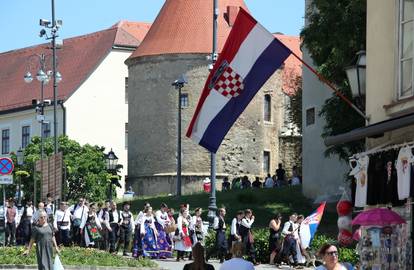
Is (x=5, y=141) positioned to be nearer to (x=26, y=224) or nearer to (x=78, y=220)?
(x=26, y=224)

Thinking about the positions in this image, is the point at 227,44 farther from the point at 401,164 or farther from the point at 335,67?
the point at 335,67

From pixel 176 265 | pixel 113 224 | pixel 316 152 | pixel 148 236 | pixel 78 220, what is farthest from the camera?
pixel 316 152

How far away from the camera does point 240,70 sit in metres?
18.2

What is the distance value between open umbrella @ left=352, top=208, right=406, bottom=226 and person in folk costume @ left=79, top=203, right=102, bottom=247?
20709mm

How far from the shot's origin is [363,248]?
17.3m

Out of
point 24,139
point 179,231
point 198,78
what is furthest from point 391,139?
point 24,139

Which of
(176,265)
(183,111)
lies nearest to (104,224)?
(176,265)

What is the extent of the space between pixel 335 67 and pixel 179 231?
8680 millimetres

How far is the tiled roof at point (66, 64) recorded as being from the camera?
311 feet

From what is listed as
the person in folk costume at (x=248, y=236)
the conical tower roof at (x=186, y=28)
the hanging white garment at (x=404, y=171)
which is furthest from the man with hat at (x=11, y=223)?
the conical tower roof at (x=186, y=28)

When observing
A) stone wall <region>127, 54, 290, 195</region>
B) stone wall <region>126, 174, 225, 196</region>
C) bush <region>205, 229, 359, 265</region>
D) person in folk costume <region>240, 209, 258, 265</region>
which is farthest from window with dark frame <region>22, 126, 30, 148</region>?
person in folk costume <region>240, 209, 258, 265</region>

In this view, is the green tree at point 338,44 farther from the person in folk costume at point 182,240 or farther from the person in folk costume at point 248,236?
the person in folk costume at point 182,240

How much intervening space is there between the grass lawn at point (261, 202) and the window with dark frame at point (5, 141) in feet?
139

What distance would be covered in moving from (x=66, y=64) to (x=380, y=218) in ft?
275
